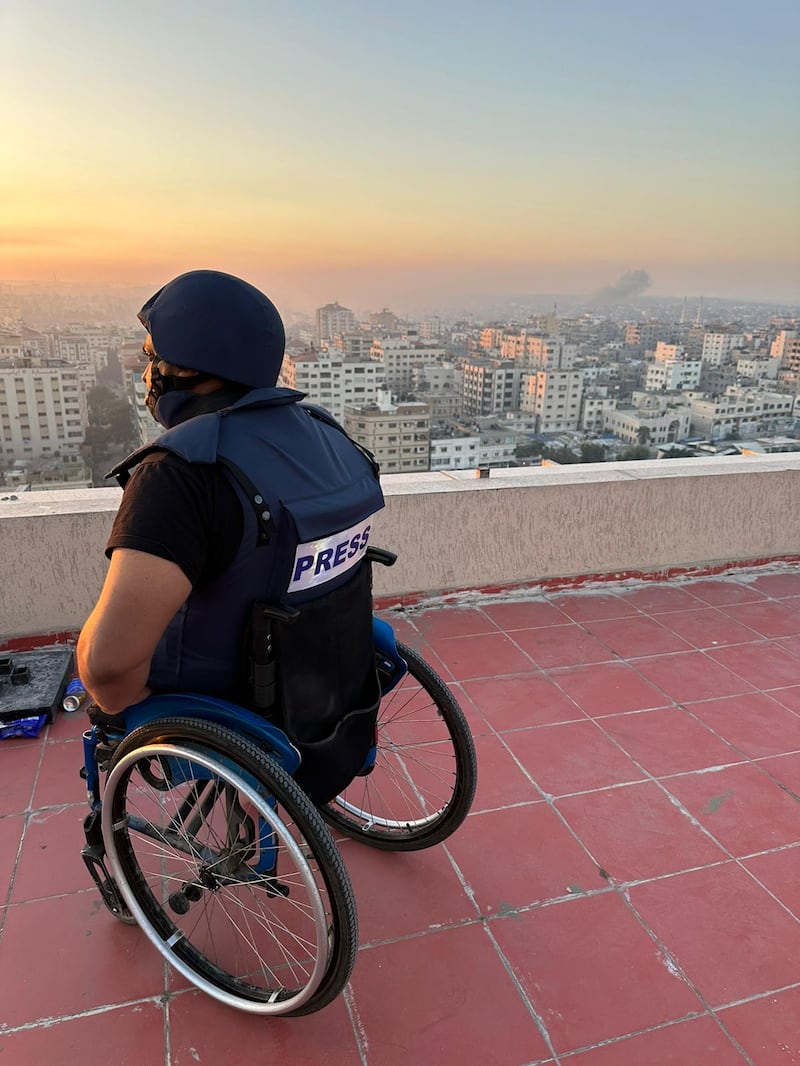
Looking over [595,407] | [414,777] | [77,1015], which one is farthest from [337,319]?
[77,1015]

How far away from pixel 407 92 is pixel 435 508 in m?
6.48

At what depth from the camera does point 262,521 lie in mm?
1121

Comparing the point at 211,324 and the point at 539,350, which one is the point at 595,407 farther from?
the point at 211,324

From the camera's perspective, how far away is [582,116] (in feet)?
28.0

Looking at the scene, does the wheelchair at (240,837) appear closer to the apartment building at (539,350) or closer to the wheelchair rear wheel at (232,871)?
the wheelchair rear wheel at (232,871)

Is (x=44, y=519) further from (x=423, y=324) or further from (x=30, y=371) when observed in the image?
(x=423, y=324)

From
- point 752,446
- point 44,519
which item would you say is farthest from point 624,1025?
point 752,446

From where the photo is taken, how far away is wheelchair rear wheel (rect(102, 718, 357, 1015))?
1188 millimetres

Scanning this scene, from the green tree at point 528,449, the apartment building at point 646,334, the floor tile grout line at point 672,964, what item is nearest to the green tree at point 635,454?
the green tree at point 528,449

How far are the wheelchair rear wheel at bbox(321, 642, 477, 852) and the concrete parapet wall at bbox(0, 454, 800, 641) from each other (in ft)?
3.34

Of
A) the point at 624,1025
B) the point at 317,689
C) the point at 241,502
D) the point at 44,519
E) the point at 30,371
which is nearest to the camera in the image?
the point at 241,502

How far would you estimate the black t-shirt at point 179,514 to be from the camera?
40.8 inches

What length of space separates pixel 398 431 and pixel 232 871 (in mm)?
2373

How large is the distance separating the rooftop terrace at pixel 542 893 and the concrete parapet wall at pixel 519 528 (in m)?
0.04
